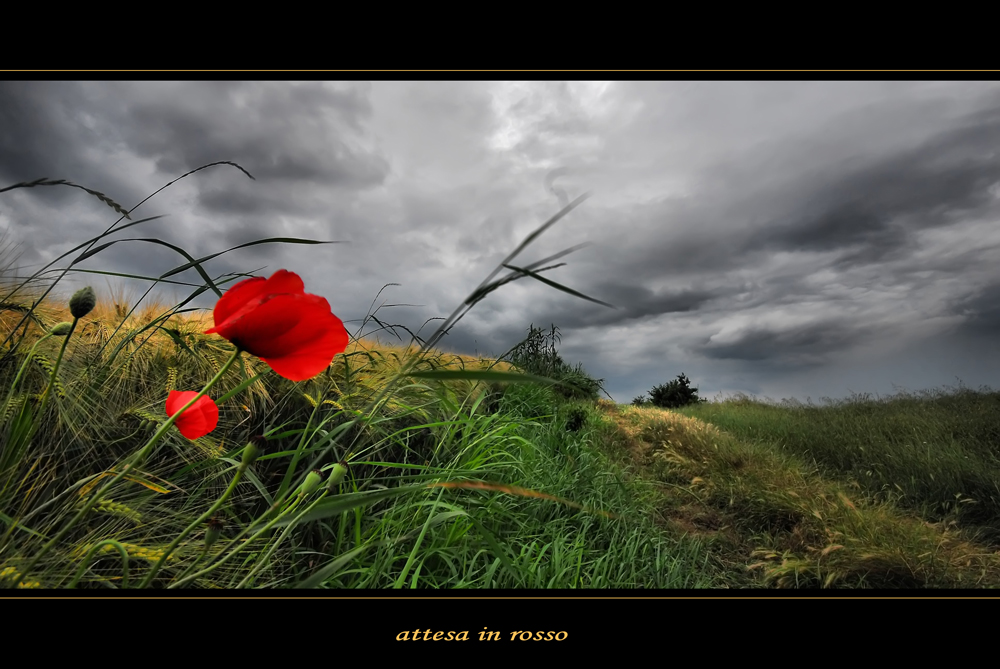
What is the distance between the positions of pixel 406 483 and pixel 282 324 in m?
1.06

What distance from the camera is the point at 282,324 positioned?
23.2 inches

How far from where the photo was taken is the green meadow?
921mm

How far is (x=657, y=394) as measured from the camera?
3883 millimetres

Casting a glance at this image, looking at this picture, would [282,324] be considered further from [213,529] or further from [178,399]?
[178,399]

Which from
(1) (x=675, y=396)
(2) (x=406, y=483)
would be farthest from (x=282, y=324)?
(1) (x=675, y=396)

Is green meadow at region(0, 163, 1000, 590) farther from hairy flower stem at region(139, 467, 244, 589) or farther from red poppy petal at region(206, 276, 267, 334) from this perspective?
red poppy petal at region(206, 276, 267, 334)

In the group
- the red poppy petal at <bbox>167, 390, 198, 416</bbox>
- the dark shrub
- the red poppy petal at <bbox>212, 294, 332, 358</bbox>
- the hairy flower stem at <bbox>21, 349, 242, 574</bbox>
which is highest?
the dark shrub

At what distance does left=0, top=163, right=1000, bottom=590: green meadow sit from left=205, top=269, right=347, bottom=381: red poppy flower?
10 cm

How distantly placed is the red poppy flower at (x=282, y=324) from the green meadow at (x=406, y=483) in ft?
0.34

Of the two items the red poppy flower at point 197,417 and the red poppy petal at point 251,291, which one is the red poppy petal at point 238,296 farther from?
the red poppy flower at point 197,417

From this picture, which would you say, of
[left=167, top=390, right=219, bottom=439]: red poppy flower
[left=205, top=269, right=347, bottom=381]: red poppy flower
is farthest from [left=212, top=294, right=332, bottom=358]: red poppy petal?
[left=167, top=390, right=219, bottom=439]: red poppy flower

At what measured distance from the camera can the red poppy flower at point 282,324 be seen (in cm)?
58

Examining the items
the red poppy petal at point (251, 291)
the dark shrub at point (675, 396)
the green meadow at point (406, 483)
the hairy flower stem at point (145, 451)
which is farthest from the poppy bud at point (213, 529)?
the dark shrub at point (675, 396)
